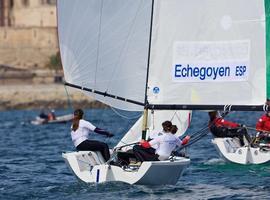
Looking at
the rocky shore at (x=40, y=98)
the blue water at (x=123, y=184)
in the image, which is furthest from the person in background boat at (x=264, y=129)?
the rocky shore at (x=40, y=98)

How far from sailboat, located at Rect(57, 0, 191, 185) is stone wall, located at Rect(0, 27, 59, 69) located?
98.6 meters

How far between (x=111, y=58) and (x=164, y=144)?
207cm

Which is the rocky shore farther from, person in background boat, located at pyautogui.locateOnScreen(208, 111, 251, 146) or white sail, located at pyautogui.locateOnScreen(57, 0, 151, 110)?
white sail, located at pyautogui.locateOnScreen(57, 0, 151, 110)

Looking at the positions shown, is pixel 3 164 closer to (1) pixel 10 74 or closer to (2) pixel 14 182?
(2) pixel 14 182

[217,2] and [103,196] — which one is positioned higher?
[217,2]

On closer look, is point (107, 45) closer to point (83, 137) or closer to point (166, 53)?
point (166, 53)

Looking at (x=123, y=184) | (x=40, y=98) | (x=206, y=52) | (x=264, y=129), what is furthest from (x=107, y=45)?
(x=40, y=98)

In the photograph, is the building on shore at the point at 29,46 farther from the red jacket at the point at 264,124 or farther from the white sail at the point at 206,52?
the white sail at the point at 206,52

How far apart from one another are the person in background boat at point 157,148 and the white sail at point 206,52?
1.24 metres

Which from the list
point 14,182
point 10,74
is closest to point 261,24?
point 14,182

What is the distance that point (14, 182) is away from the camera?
23.4 meters

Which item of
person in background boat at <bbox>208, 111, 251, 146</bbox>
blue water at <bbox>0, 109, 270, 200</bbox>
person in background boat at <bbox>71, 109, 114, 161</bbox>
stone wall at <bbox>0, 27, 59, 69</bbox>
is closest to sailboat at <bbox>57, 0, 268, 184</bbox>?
person in background boat at <bbox>71, 109, 114, 161</bbox>

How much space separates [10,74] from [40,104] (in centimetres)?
1958

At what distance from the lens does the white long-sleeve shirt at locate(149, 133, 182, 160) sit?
21.0 m
